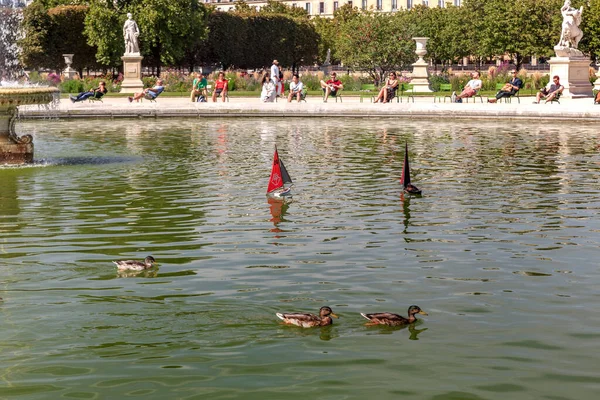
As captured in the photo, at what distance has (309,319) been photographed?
9211 millimetres

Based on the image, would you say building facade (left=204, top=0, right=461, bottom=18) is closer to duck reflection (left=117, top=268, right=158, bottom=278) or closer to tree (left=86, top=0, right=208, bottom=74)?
tree (left=86, top=0, right=208, bottom=74)

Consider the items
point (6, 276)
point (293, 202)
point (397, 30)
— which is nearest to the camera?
point (6, 276)

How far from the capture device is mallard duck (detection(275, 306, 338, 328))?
921 cm

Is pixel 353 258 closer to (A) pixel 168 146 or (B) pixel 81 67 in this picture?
(A) pixel 168 146

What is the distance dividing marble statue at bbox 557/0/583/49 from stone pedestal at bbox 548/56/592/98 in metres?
0.64

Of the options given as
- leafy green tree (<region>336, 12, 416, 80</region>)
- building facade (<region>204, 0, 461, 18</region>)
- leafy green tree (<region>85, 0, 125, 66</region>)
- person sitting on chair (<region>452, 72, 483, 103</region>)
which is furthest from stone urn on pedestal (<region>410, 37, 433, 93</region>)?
building facade (<region>204, 0, 461, 18</region>)

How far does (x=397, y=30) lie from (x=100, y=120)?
25.6 m

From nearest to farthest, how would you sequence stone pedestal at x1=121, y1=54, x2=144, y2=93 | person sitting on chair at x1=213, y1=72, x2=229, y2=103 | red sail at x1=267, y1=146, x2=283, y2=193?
red sail at x1=267, y1=146, x2=283, y2=193
person sitting on chair at x1=213, y1=72, x2=229, y2=103
stone pedestal at x1=121, y1=54, x2=144, y2=93

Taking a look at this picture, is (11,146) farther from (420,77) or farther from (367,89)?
(420,77)

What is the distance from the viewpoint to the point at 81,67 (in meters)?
74.7

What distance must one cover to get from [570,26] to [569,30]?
22 centimetres

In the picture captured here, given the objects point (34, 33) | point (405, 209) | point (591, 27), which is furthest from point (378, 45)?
point (405, 209)

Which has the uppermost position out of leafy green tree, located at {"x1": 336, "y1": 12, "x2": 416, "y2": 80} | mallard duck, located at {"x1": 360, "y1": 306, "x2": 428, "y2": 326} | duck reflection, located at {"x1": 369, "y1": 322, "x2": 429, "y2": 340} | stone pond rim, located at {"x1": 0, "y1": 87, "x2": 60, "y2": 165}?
leafy green tree, located at {"x1": 336, "y1": 12, "x2": 416, "y2": 80}

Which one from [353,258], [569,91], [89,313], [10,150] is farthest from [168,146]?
[569,91]
